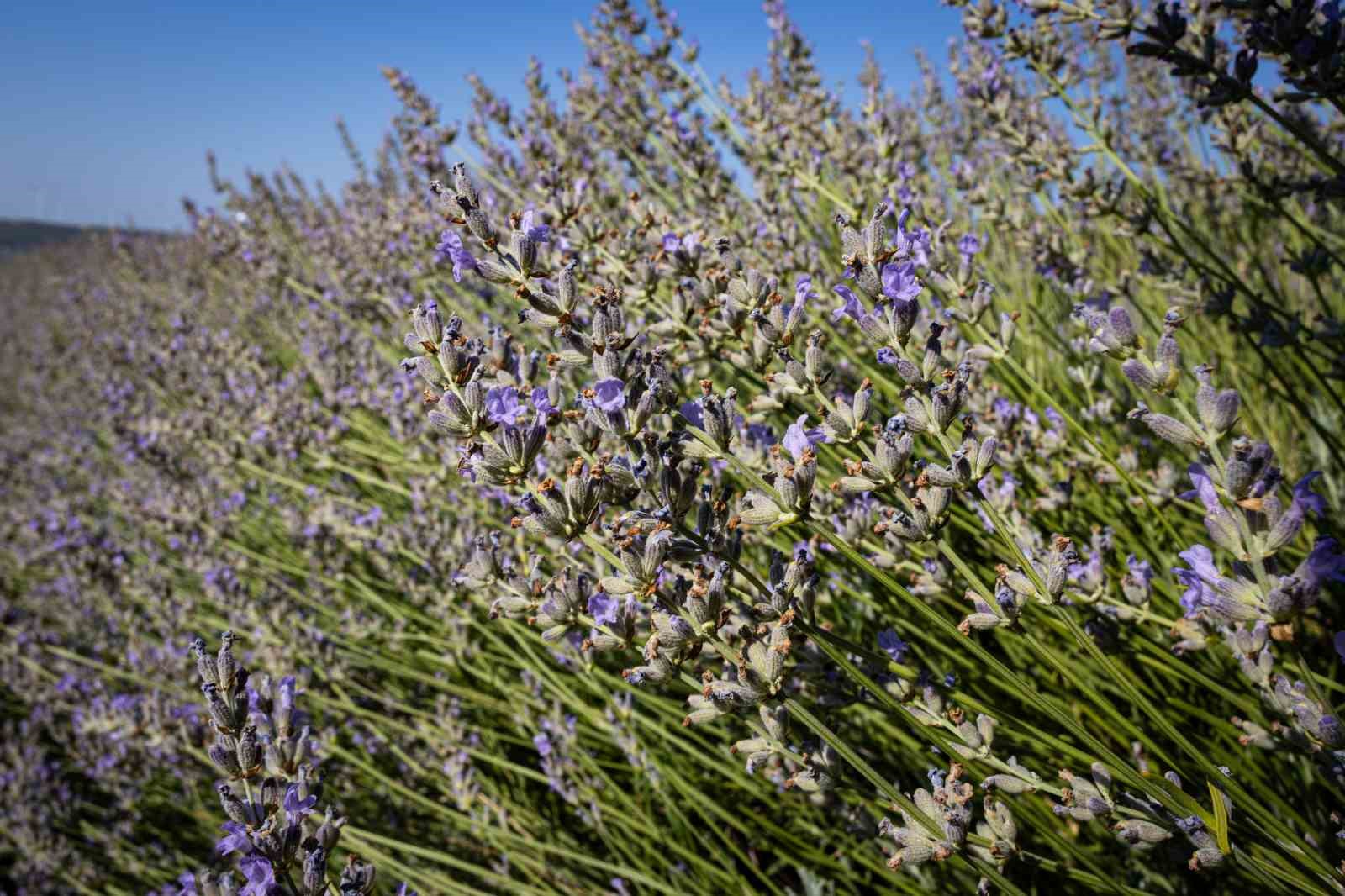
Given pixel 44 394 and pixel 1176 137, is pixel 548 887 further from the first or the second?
pixel 44 394

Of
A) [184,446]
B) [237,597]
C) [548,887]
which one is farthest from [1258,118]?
[184,446]

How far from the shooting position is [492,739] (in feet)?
7.41

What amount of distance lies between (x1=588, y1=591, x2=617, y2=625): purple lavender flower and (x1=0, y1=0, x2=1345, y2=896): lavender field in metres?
0.02

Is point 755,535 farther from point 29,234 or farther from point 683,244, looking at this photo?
point 29,234

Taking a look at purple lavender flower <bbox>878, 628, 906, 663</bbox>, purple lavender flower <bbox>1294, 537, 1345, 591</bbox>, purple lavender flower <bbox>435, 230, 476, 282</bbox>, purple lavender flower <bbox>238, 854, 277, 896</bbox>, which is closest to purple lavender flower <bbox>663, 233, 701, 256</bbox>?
purple lavender flower <bbox>435, 230, 476, 282</bbox>

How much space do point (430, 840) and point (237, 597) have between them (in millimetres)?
986

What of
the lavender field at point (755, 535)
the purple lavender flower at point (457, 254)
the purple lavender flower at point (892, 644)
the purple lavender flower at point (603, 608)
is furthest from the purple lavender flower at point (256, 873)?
the purple lavender flower at point (892, 644)

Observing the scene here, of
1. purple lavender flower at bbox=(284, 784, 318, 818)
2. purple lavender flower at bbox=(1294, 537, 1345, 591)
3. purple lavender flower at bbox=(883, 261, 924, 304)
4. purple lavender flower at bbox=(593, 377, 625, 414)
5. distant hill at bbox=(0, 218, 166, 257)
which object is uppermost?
distant hill at bbox=(0, 218, 166, 257)

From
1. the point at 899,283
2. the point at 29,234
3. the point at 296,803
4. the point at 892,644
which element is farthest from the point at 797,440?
the point at 29,234

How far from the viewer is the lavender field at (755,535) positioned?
908mm

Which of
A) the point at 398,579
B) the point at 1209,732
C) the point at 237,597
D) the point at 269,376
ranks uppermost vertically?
the point at 269,376

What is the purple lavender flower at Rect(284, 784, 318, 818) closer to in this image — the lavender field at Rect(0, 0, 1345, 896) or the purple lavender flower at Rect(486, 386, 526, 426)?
the lavender field at Rect(0, 0, 1345, 896)

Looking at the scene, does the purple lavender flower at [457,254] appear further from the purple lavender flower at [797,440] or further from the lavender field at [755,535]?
the purple lavender flower at [797,440]

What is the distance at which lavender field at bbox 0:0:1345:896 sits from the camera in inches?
35.7
